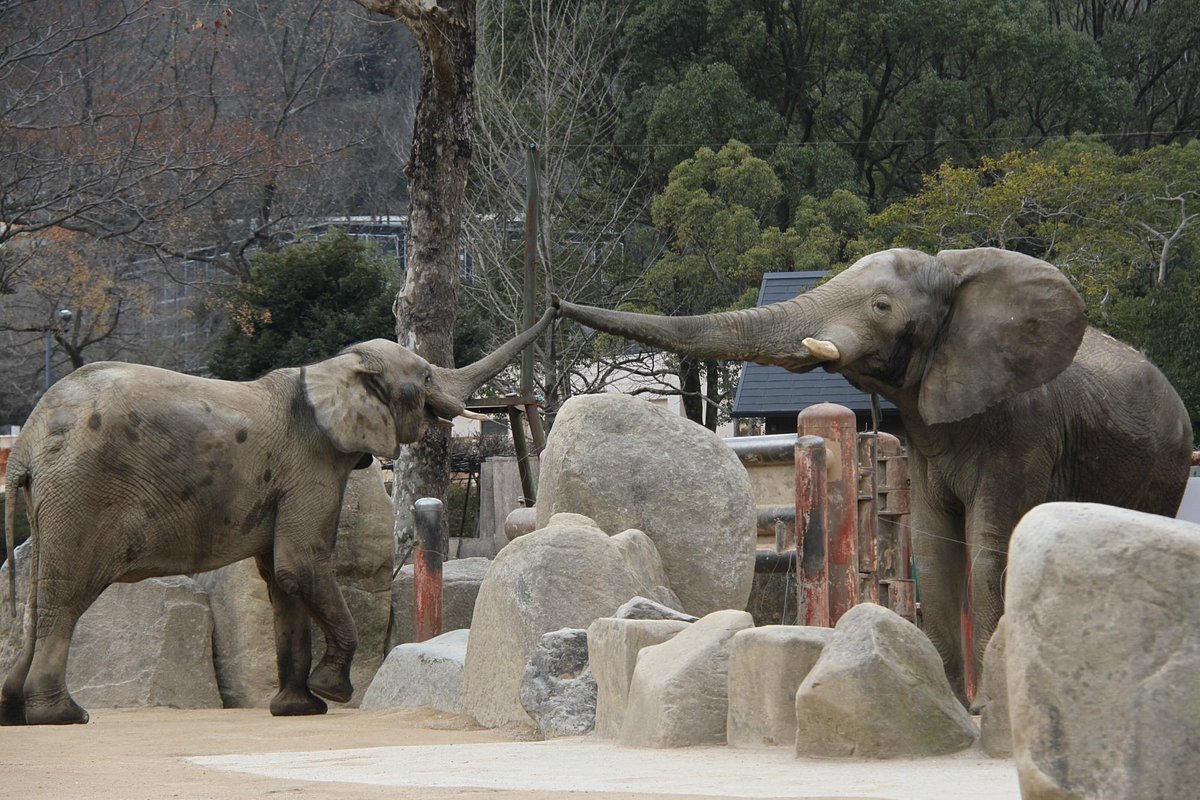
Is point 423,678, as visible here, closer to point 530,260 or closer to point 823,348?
point 823,348

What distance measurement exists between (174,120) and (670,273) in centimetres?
1005

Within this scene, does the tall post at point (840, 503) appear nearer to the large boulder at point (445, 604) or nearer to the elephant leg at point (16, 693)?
the large boulder at point (445, 604)

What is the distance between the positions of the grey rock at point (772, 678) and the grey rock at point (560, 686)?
1.64m

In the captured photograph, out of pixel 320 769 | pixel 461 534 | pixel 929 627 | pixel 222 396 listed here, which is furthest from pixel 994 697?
pixel 461 534

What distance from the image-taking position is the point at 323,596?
10.6 m

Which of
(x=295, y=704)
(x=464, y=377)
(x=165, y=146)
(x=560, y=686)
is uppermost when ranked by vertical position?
(x=165, y=146)

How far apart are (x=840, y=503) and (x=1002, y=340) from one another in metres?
3.56

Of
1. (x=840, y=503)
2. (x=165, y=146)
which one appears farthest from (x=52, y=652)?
(x=165, y=146)

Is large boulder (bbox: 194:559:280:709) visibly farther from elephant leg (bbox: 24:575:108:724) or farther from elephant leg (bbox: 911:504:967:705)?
elephant leg (bbox: 911:504:967:705)

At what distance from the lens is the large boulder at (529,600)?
9172 millimetres

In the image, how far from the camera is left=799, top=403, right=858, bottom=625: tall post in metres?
11.2

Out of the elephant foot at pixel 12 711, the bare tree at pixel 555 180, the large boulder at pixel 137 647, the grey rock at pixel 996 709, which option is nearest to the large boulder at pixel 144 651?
the large boulder at pixel 137 647

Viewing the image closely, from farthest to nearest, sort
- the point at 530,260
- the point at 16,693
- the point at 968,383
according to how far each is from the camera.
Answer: the point at 530,260
the point at 16,693
the point at 968,383

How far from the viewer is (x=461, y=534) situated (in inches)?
1109
